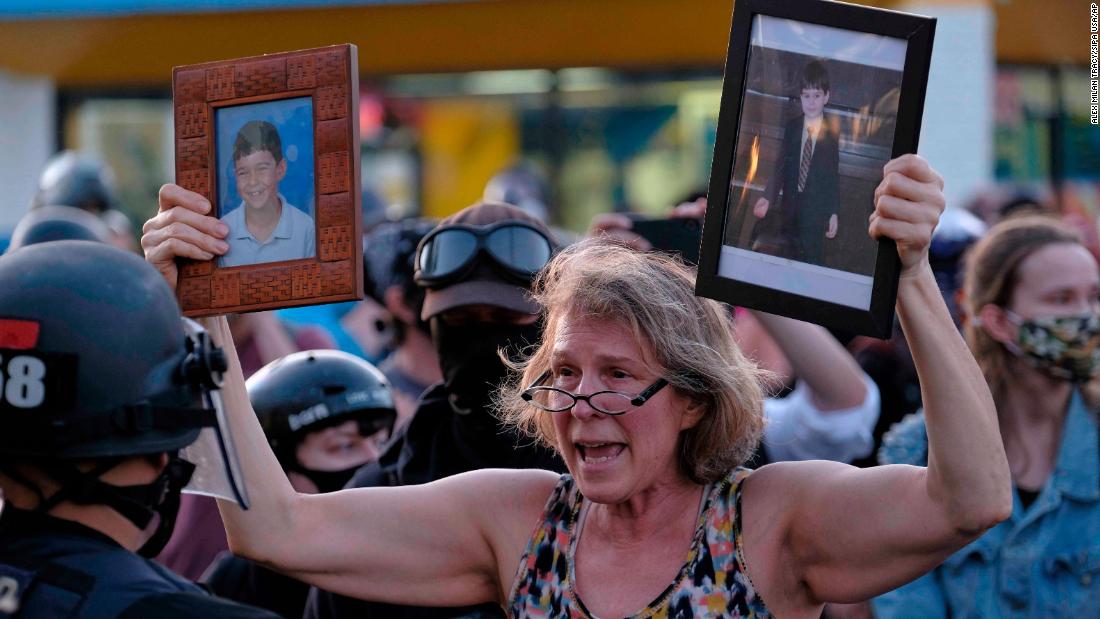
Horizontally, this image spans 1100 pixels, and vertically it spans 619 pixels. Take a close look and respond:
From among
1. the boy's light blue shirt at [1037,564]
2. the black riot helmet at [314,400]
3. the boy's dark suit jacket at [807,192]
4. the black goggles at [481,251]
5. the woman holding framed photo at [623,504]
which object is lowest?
the boy's light blue shirt at [1037,564]

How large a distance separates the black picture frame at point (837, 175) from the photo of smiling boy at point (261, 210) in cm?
91

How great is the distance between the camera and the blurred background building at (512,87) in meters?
14.1

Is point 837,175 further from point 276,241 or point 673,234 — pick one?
point 673,234

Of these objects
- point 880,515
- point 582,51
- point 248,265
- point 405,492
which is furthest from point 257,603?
point 582,51

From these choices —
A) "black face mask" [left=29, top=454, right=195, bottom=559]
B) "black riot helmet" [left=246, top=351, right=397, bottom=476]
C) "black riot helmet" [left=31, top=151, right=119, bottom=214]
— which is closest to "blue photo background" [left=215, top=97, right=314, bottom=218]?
"black face mask" [left=29, top=454, right=195, bottom=559]

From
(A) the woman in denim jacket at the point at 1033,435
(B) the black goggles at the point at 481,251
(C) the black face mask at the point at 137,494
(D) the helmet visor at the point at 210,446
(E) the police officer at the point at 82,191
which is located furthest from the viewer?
(E) the police officer at the point at 82,191

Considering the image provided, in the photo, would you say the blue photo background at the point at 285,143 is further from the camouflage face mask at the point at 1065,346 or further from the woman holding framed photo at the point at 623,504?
the camouflage face mask at the point at 1065,346

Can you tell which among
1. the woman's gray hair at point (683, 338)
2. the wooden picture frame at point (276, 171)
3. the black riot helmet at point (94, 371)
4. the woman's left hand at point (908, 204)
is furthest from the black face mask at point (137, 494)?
the woman's left hand at point (908, 204)

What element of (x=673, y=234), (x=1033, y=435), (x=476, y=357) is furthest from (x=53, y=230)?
(x=1033, y=435)

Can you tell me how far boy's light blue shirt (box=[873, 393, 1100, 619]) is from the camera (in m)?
4.52

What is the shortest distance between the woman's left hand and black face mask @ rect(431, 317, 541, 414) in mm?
1639

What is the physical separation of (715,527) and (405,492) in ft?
2.55

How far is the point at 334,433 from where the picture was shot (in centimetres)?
495

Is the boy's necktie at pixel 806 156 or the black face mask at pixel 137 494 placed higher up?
the boy's necktie at pixel 806 156
